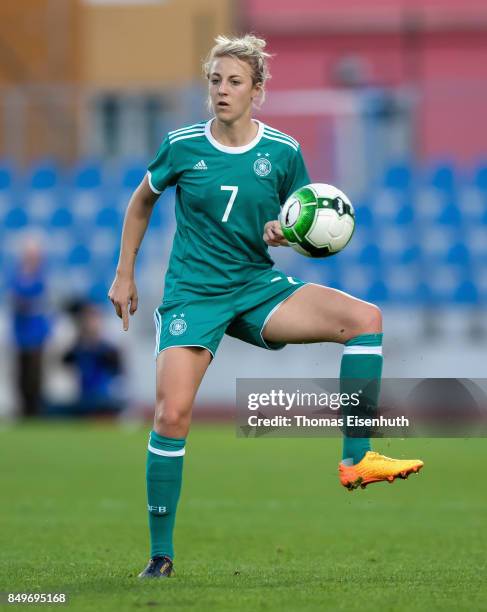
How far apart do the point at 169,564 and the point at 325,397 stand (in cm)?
102

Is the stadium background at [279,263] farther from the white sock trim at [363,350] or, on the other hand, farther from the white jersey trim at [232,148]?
the white jersey trim at [232,148]

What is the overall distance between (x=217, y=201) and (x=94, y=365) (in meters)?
10.0

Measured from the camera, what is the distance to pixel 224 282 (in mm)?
6199

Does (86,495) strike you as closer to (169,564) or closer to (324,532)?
(324,532)

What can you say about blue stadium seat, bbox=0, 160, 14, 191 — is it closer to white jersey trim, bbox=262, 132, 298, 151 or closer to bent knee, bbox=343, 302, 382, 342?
white jersey trim, bbox=262, 132, 298, 151

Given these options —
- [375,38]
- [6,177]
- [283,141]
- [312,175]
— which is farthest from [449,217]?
[283,141]

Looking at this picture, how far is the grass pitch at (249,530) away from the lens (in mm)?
5633

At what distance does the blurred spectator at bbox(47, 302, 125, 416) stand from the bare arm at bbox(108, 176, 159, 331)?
30.8 ft

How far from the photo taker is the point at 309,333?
20.2 ft

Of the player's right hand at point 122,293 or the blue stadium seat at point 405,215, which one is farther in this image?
the blue stadium seat at point 405,215

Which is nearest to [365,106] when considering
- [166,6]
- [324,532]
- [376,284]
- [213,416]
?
[376,284]

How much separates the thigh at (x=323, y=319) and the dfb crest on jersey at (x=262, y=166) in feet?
1.91

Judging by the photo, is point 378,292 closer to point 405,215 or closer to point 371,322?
point 405,215

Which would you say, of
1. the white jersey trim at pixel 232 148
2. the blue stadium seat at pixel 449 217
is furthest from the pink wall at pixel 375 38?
the white jersey trim at pixel 232 148
